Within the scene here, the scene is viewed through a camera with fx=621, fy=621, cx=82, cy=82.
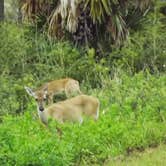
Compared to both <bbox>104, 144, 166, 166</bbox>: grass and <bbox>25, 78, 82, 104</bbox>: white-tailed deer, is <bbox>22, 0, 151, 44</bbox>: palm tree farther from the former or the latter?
<bbox>104, 144, 166, 166</bbox>: grass

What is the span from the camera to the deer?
1159cm

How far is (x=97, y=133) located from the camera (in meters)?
9.54

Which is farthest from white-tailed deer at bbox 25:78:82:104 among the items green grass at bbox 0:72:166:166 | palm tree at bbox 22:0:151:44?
palm tree at bbox 22:0:151:44

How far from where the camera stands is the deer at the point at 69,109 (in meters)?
11.6

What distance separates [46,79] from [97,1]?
277 centimetres

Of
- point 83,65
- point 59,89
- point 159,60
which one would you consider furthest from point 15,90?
point 159,60

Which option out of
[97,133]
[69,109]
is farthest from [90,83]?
[97,133]

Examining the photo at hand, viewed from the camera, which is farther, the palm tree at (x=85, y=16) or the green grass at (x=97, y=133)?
the palm tree at (x=85, y=16)

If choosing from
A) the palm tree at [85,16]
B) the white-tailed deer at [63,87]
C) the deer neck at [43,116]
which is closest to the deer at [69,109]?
the deer neck at [43,116]

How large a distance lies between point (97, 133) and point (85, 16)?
8.85m

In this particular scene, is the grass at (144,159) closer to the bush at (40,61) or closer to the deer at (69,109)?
the deer at (69,109)

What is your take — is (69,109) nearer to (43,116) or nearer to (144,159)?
(43,116)

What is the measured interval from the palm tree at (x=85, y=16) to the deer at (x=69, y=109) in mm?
5596

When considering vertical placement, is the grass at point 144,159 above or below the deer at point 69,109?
below
